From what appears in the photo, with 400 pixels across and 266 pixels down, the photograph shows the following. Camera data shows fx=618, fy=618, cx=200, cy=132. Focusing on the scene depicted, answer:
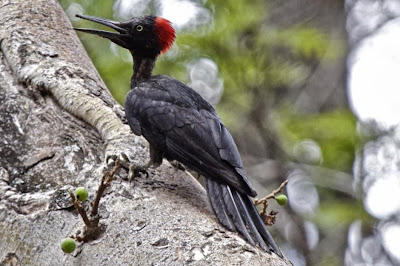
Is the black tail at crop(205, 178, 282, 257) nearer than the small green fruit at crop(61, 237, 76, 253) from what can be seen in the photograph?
No

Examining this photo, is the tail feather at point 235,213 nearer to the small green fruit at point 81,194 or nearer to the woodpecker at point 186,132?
the woodpecker at point 186,132

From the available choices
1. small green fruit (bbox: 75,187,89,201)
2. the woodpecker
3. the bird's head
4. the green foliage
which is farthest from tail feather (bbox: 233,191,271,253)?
the green foliage

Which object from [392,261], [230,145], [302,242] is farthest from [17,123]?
[392,261]

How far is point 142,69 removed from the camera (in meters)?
4.27

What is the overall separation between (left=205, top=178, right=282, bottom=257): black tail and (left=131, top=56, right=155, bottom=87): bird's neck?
142 centimetres

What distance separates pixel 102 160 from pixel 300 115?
157 inches

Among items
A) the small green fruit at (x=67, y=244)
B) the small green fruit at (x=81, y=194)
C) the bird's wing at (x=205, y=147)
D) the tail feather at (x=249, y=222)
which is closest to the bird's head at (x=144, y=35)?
the bird's wing at (x=205, y=147)

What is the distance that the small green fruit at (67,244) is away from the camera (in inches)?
85.4

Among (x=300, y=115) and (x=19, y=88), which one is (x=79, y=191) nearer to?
(x=19, y=88)

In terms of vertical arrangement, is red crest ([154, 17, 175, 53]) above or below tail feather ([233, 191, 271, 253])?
above

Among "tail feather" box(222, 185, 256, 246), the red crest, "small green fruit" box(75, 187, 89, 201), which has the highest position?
the red crest

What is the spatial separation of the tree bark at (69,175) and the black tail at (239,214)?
0.19 ft

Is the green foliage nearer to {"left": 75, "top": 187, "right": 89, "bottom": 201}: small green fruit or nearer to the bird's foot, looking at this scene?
the bird's foot

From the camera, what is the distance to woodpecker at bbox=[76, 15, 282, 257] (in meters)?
2.75
